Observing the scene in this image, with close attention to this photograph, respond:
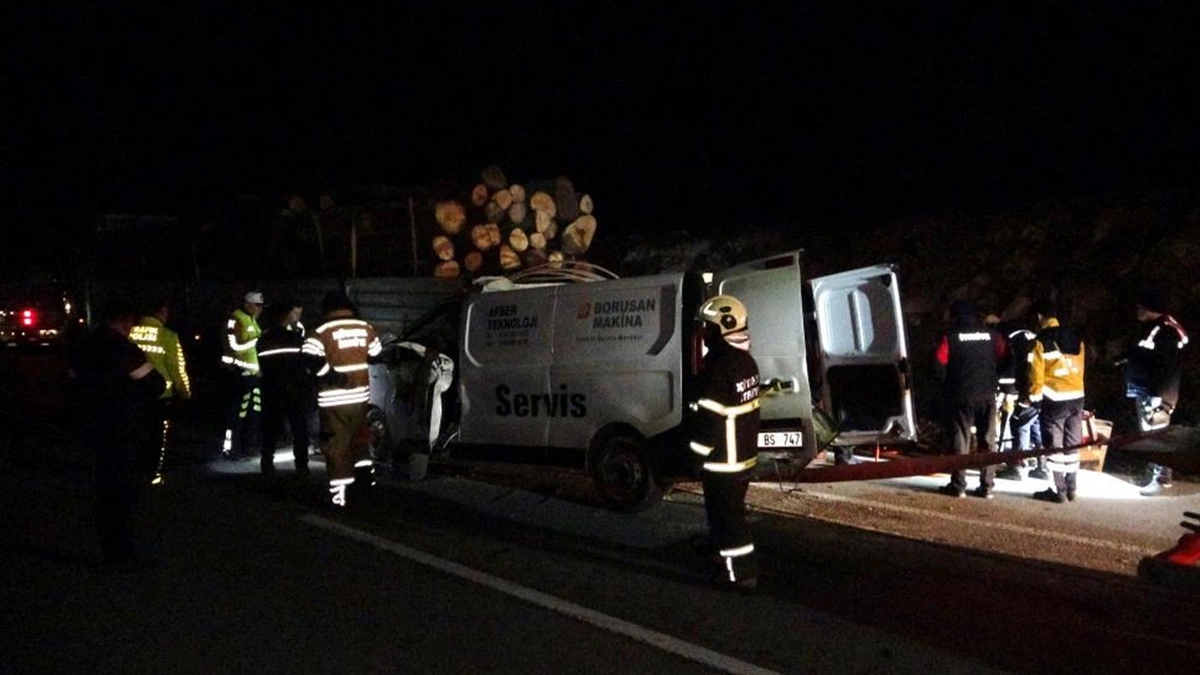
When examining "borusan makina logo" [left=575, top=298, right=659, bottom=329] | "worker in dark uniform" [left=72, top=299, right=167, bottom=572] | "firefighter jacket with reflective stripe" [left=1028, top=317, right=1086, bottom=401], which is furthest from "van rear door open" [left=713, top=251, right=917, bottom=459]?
"worker in dark uniform" [left=72, top=299, right=167, bottom=572]

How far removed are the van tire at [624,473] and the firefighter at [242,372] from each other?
4.55 metres

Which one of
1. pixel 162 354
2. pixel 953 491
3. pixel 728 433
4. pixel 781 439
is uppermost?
pixel 162 354

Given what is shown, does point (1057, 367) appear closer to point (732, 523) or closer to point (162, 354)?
point (732, 523)

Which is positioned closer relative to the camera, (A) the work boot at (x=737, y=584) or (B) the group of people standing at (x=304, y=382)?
(A) the work boot at (x=737, y=584)

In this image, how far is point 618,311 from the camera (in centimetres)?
874

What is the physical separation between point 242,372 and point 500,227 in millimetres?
4980

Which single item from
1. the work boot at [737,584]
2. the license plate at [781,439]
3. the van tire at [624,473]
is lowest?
the work boot at [737,584]

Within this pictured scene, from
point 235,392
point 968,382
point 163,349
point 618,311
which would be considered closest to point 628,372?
point 618,311

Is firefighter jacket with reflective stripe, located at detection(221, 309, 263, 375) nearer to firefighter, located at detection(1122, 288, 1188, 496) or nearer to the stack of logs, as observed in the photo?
the stack of logs

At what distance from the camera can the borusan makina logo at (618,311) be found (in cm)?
859

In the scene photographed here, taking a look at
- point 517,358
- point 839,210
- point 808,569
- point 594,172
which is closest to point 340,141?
point 594,172

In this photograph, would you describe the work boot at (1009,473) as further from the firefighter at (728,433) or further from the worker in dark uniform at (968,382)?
the firefighter at (728,433)

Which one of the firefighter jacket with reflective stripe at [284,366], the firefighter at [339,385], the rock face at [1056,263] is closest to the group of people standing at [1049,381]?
the rock face at [1056,263]

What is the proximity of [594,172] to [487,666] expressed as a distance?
22972 millimetres
